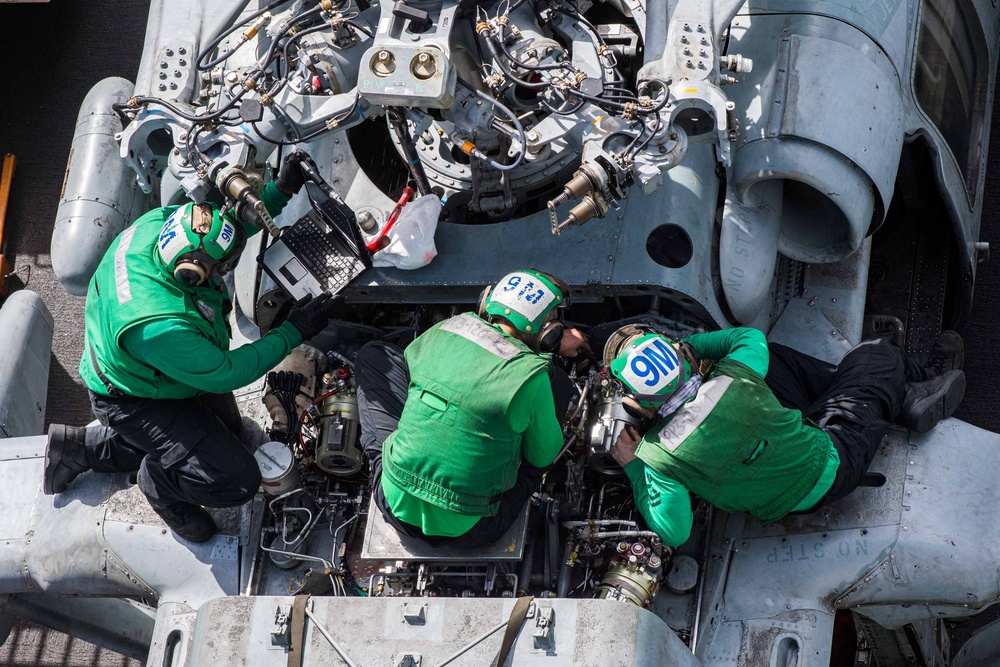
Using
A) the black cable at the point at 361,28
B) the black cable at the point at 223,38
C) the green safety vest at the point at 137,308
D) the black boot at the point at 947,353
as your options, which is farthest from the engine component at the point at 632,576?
the black cable at the point at 223,38

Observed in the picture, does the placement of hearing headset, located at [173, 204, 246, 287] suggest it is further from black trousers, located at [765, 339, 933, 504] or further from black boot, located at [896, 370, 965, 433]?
black boot, located at [896, 370, 965, 433]

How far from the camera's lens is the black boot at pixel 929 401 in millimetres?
6598

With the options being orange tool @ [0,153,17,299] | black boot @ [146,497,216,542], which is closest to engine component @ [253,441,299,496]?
black boot @ [146,497,216,542]

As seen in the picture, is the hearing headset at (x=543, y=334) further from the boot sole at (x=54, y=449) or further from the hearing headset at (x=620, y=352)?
the boot sole at (x=54, y=449)

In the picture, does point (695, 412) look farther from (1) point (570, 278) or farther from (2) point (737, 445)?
(1) point (570, 278)

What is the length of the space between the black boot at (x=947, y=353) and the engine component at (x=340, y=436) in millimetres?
3187

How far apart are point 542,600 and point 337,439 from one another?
141 centimetres

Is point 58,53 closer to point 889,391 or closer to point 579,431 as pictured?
point 579,431

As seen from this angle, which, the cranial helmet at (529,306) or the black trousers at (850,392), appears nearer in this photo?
the cranial helmet at (529,306)

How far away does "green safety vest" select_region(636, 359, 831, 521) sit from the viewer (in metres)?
5.89

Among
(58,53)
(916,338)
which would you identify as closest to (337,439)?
(916,338)

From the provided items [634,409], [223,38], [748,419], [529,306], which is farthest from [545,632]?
[223,38]

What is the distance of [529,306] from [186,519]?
2070 millimetres

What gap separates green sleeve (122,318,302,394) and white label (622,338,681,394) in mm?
1697
